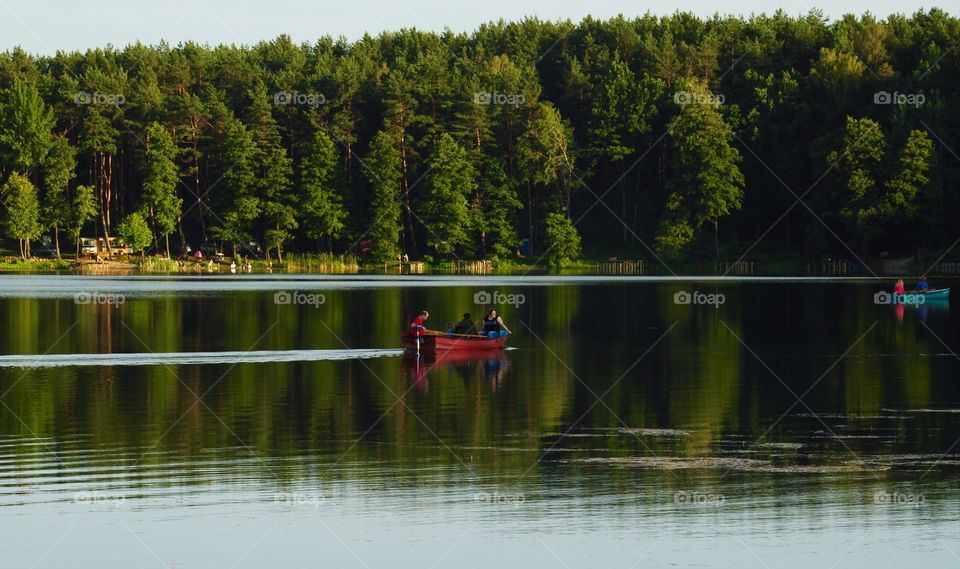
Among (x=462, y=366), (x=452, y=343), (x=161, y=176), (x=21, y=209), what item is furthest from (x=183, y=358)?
(x=21, y=209)

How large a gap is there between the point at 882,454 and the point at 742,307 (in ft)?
147

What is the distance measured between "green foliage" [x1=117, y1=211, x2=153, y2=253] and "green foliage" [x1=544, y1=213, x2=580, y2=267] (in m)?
38.0

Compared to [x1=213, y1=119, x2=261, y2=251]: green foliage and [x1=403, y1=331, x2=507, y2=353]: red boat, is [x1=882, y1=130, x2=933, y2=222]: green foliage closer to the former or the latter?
[x1=213, y1=119, x2=261, y2=251]: green foliage

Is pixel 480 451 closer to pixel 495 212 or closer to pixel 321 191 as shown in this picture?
pixel 321 191

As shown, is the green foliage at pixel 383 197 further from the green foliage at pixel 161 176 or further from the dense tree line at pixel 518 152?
the green foliage at pixel 161 176

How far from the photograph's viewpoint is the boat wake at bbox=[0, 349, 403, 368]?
129 feet

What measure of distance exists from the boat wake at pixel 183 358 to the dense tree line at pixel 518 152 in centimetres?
8052

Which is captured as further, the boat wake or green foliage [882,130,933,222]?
green foliage [882,130,933,222]

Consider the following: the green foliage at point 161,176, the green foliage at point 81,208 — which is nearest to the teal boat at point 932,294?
the green foliage at point 161,176

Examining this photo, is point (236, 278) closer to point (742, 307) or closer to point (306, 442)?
point (742, 307)

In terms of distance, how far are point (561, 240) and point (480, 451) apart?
334ft

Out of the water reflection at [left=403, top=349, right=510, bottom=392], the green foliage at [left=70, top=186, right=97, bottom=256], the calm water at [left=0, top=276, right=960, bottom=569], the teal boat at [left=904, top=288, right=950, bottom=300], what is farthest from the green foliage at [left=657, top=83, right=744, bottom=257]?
the water reflection at [left=403, top=349, right=510, bottom=392]

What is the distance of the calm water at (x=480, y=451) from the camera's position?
17422mm

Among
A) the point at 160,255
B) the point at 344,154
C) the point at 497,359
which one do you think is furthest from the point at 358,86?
the point at 497,359
